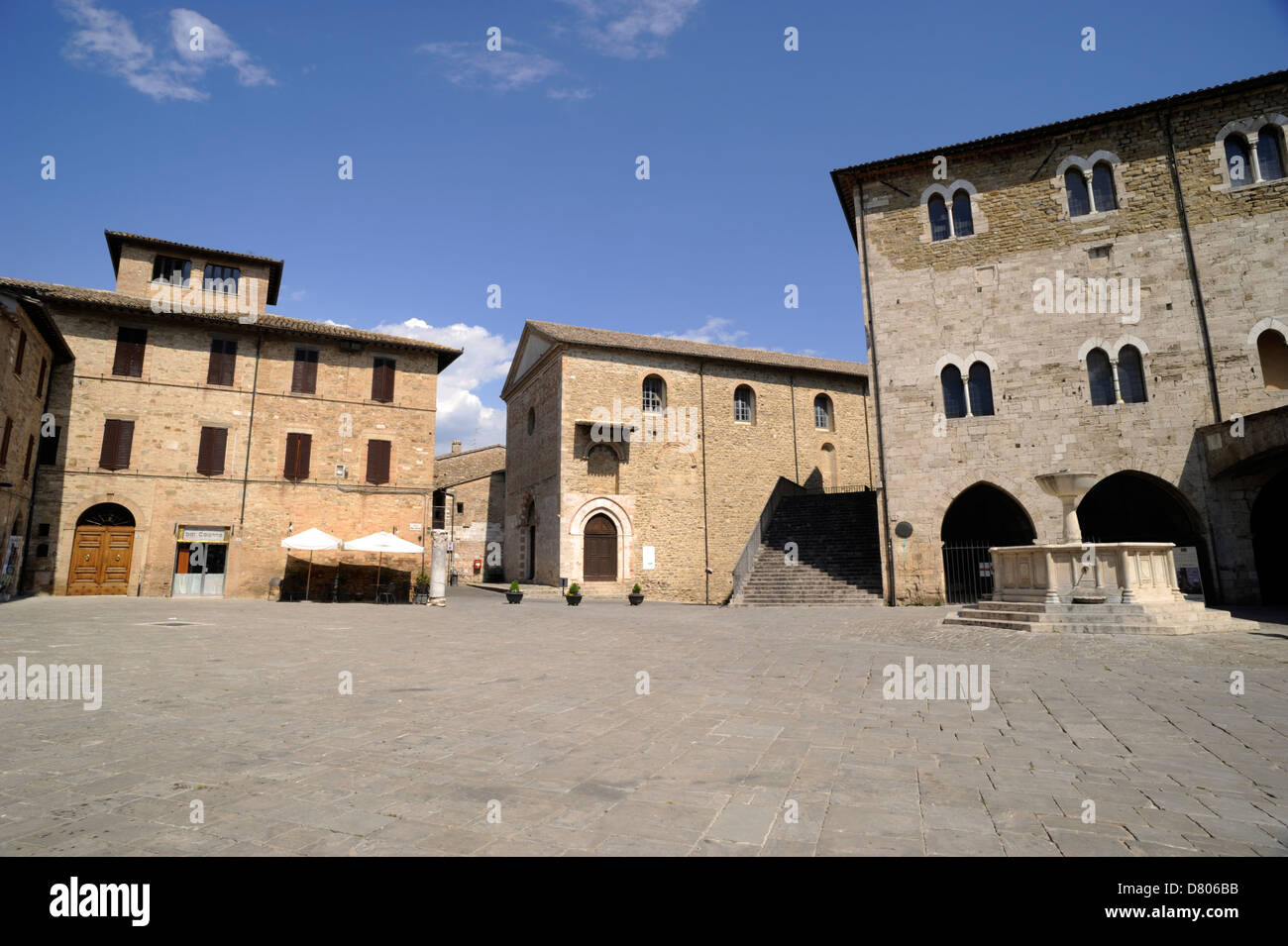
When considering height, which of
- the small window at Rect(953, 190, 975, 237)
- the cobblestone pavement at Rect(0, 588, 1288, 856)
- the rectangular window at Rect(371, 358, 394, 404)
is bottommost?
the cobblestone pavement at Rect(0, 588, 1288, 856)

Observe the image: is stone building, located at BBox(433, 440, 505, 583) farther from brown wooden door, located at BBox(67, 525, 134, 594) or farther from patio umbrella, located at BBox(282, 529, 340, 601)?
brown wooden door, located at BBox(67, 525, 134, 594)

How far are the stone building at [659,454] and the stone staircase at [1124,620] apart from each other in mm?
9786

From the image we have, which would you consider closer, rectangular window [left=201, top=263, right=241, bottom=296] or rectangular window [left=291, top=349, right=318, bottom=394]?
rectangular window [left=291, top=349, right=318, bottom=394]

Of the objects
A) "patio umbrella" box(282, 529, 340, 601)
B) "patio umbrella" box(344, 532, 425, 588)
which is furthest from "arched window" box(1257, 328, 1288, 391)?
"patio umbrella" box(282, 529, 340, 601)

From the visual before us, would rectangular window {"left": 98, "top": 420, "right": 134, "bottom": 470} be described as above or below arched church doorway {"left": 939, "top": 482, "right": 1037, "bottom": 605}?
above

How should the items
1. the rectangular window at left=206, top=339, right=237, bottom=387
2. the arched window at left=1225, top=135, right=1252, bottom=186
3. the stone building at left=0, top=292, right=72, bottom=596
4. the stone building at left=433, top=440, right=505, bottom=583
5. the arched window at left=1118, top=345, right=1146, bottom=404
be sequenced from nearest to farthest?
1. the stone building at left=0, top=292, right=72, bottom=596
2. the arched window at left=1225, top=135, right=1252, bottom=186
3. the arched window at left=1118, top=345, right=1146, bottom=404
4. the rectangular window at left=206, top=339, right=237, bottom=387
5. the stone building at left=433, top=440, right=505, bottom=583

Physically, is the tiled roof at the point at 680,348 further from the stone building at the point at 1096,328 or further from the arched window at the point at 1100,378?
the arched window at the point at 1100,378

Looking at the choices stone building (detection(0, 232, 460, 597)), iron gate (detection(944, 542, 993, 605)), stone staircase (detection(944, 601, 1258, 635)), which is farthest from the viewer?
stone building (detection(0, 232, 460, 597))

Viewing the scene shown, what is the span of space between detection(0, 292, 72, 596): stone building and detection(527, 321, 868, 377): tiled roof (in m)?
15.4

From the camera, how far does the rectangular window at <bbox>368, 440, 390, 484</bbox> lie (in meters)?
22.1

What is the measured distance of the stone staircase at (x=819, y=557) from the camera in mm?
18859

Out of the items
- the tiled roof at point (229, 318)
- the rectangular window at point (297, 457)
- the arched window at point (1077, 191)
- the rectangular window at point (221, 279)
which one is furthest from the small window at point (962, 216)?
the rectangular window at point (221, 279)
